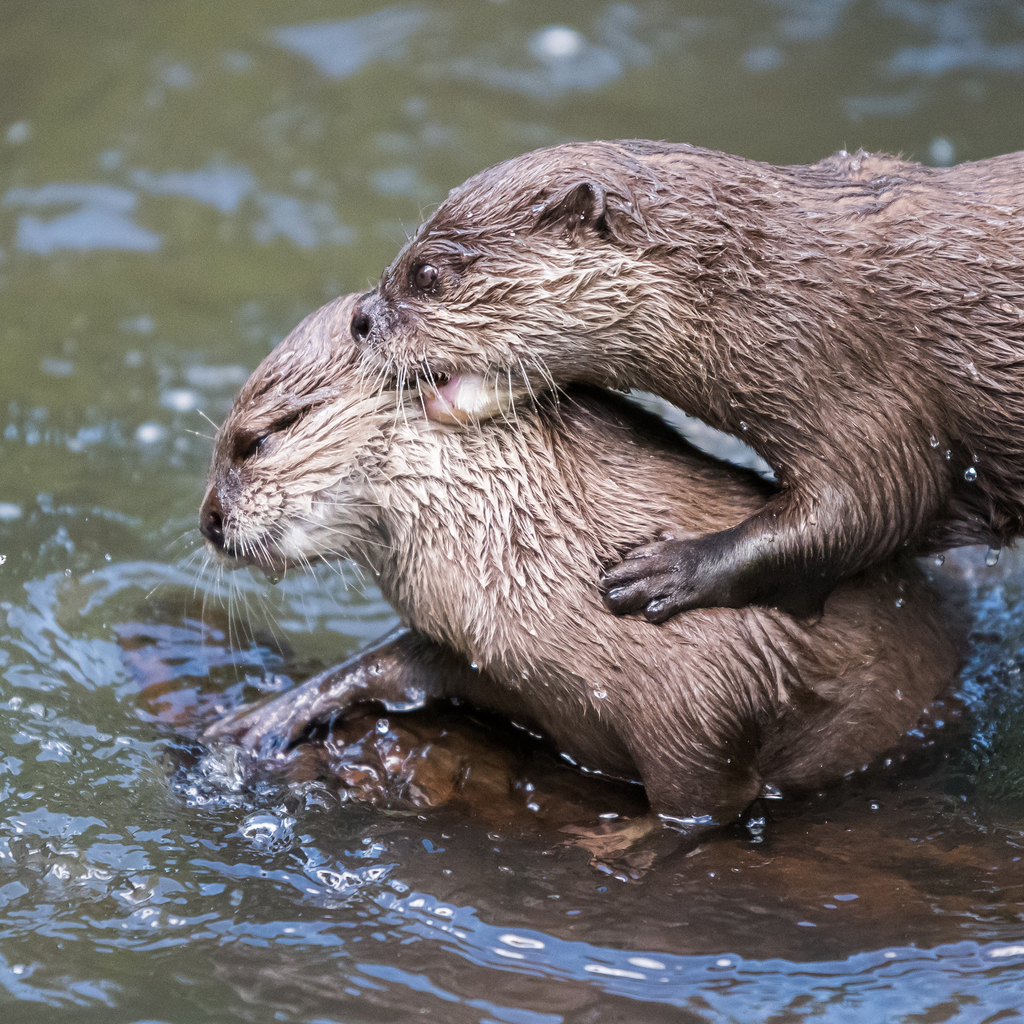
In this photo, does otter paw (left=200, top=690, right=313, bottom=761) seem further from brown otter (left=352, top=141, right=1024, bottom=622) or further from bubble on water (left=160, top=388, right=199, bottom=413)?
bubble on water (left=160, top=388, right=199, bottom=413)

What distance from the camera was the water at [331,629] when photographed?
2.29 m

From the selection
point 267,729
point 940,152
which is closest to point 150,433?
point 267,729

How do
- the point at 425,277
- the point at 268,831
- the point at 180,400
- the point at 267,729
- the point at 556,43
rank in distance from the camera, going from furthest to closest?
the point at 556,43 < the point at 180,400 < the point at 267,729 < the point at 268,831 < the point at 425,277

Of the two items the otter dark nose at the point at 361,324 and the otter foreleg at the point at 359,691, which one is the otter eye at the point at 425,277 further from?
the otter foreleg at the point at 359,691

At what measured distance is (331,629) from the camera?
3.94 metres

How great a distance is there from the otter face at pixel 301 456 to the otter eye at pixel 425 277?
226 millimetres

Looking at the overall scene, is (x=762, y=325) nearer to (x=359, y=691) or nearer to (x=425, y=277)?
(x=425, y=277)

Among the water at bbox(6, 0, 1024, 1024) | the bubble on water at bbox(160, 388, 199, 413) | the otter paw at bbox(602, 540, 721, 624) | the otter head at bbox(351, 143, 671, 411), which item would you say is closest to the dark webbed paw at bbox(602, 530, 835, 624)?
the otter paw at bbox(602, 540, 721, 624)

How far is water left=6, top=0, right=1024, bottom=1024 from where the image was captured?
2.29 m

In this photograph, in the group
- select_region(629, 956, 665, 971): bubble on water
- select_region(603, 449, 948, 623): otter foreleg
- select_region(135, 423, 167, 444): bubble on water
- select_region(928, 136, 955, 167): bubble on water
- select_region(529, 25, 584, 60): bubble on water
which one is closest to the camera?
select_region(629, 956, 665, 971): bubble on water

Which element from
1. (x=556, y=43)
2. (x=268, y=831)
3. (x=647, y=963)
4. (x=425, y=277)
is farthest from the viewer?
(x=556, y=43)

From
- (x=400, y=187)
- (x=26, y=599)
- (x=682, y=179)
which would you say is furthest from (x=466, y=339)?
(x=400, y=187)

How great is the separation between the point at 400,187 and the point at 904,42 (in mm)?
2408

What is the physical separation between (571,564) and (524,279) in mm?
556
